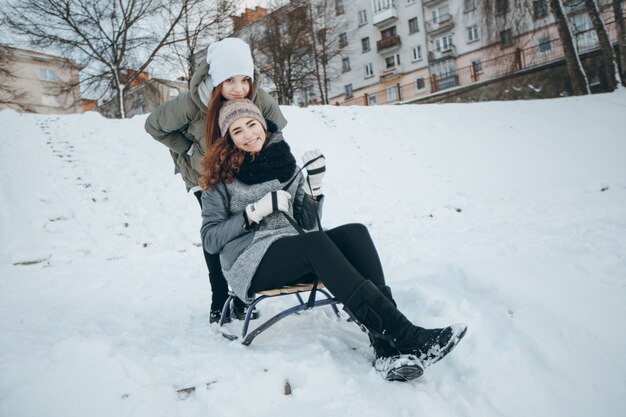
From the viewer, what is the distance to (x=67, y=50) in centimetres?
1611

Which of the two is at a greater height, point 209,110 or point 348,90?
point 348,90

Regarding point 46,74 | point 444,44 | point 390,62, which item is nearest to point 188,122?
point 444,44

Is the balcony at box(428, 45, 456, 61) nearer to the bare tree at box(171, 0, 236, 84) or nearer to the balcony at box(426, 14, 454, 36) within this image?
the balcony at box(426, 14, 454, 36)

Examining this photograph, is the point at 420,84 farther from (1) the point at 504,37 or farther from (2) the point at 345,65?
(1) the point at 504,37

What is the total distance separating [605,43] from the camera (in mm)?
11906

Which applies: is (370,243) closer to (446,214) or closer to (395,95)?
(446,214)

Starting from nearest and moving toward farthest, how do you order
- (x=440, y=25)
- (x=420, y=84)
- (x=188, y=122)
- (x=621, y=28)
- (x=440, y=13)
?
(x=188, y=122) → (x=621, y=28) → (x=440, y=25) → (x=440, y=13) → (x=420, y=84)

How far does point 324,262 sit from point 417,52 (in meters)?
30.3

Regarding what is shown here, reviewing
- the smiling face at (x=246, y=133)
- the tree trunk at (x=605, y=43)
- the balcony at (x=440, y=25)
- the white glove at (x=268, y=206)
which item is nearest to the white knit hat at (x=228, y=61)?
the smiling face at (x=246, y=133)

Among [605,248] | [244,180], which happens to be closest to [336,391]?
[244,180]

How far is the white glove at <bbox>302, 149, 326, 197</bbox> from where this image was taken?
218 cm

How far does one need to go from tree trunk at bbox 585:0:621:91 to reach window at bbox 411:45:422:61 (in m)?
17.3

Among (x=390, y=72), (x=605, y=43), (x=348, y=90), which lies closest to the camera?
(x=605, y=43)

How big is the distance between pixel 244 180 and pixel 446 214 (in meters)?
4.63
